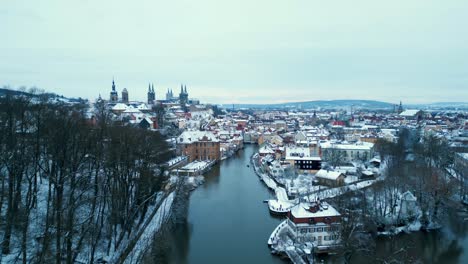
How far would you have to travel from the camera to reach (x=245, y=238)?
10.4 metres

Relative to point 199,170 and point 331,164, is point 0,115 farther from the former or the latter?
point 331,164

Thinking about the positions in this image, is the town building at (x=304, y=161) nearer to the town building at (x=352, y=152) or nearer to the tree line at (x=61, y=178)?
the town building at (x=352, y=152)

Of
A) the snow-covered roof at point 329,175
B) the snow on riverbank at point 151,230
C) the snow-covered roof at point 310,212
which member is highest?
the snow-covered roof at point 310,212

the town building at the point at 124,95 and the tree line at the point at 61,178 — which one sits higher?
the town building at the point at 124,95

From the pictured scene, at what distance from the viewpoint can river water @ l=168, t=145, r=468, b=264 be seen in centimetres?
913

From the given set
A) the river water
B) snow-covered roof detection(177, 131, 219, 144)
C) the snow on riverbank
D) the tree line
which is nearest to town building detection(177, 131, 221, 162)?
snow-covered roof detection(177, 131, 219, 144)

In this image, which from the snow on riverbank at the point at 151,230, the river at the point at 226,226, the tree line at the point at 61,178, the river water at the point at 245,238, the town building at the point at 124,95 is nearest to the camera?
the tree line at the point at 61,178

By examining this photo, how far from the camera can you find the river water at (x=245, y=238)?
9.13m

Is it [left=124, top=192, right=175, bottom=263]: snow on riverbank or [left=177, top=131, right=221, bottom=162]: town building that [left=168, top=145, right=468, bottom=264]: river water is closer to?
[left=124, top=192, right=175, bottom=263]: snow on riverbank

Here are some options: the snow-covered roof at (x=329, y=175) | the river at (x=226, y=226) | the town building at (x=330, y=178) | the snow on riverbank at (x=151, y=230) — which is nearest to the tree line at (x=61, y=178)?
the snow on riverbank at (x=151, y=230)

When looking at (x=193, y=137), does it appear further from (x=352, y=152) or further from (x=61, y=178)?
(x=61, y=178)

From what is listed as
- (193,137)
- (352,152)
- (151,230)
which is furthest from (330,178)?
(193,137)

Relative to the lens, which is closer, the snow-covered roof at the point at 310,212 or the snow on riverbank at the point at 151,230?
the snow on riverbank at the point at 151,230

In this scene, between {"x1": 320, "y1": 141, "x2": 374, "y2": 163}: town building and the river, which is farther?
{"x1": 320, "y1": 141, "x2": 374, "y2": 163}: town building
